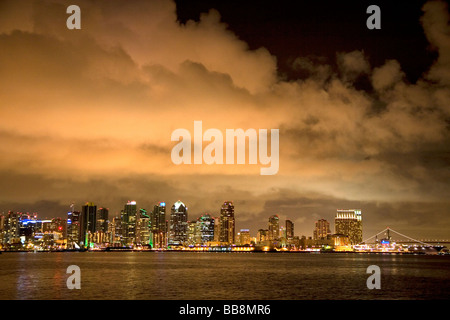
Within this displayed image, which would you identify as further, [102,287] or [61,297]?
[102,287]

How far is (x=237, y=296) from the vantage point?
48.8 metres

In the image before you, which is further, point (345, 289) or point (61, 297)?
point (345, 289)
